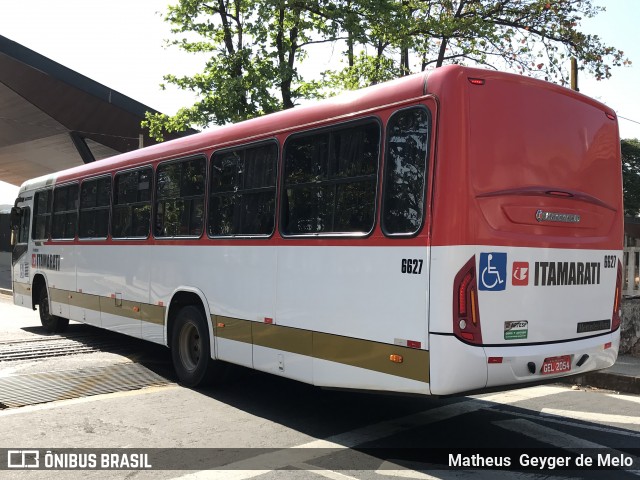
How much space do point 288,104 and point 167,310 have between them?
11213mm

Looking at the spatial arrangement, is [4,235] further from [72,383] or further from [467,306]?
[467,306]

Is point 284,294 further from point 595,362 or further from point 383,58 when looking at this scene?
point 383,58

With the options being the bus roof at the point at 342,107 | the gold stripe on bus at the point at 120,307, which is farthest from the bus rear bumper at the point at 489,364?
the gold stripe on bus at the point at 120,307

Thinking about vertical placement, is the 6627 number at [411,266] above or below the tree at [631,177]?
below

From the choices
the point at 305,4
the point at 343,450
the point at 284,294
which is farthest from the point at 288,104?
the point at 343,450

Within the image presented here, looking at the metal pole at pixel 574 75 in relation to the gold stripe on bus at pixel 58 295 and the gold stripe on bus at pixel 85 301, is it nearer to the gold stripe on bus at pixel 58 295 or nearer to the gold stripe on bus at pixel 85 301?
the gold stripe on bus at pixel 85 301

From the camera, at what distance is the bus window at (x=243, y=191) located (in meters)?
6.76

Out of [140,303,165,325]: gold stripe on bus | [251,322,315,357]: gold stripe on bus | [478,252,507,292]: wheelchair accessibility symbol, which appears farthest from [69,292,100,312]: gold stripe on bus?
[478,252,507,292]: wheelchair accessibility symbol

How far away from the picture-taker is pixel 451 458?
212 inches

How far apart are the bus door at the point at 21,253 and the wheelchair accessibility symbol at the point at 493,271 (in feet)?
35.4

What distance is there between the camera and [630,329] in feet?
33.2

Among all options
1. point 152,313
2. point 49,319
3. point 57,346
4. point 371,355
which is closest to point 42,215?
point 49,319

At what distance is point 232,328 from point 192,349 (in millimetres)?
1334

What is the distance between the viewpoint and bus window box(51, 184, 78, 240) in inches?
449
